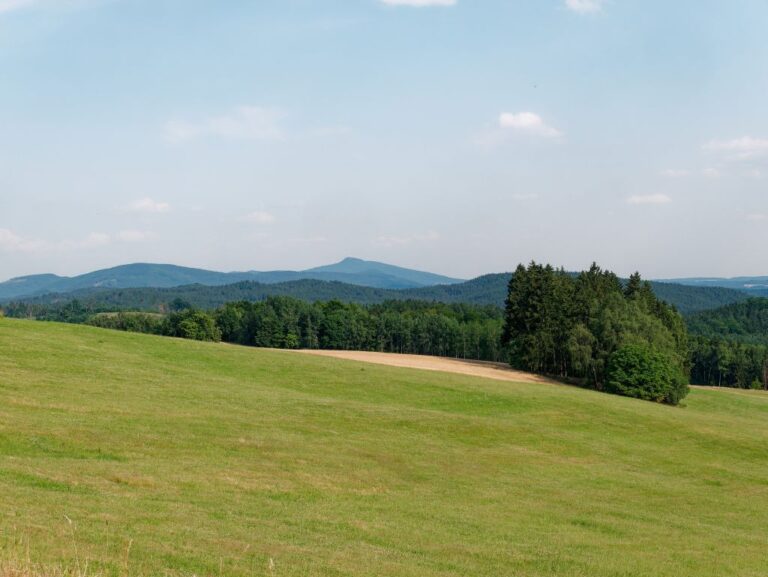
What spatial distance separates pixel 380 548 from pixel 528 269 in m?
80.1

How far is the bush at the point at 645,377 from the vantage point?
250 ft

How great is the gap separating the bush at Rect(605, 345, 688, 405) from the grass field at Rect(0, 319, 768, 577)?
20.6m

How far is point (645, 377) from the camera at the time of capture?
76500 mm

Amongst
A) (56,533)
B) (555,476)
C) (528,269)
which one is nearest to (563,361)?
(528,269)

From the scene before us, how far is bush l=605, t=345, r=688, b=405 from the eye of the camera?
76188 millimetres

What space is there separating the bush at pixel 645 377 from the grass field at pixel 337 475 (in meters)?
20.6

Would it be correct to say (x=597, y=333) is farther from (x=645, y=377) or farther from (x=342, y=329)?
(x=342, y=329)

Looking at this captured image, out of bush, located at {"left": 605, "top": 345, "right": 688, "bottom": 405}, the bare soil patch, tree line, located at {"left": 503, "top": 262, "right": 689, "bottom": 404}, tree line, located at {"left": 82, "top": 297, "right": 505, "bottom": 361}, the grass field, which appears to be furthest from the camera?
tree line, located at {"left": 82, "top": 297, "right": 505, "bottom": 361}

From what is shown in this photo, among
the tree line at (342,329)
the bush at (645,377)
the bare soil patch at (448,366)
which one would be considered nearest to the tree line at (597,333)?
the bush at (645,377)

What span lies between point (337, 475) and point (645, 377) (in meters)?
57.9

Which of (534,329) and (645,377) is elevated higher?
(534,329)

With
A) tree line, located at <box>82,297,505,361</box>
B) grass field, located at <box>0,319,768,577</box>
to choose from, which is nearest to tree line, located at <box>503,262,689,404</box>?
grass field, located at <box>0,319,768,577</box>

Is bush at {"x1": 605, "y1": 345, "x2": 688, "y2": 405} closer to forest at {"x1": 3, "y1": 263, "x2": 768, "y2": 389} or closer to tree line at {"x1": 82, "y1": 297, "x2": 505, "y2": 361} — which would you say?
forest at {"x1": 3, "y1": 263, "x2": 768, "y2": 389}

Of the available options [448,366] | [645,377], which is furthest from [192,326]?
[645,377]
